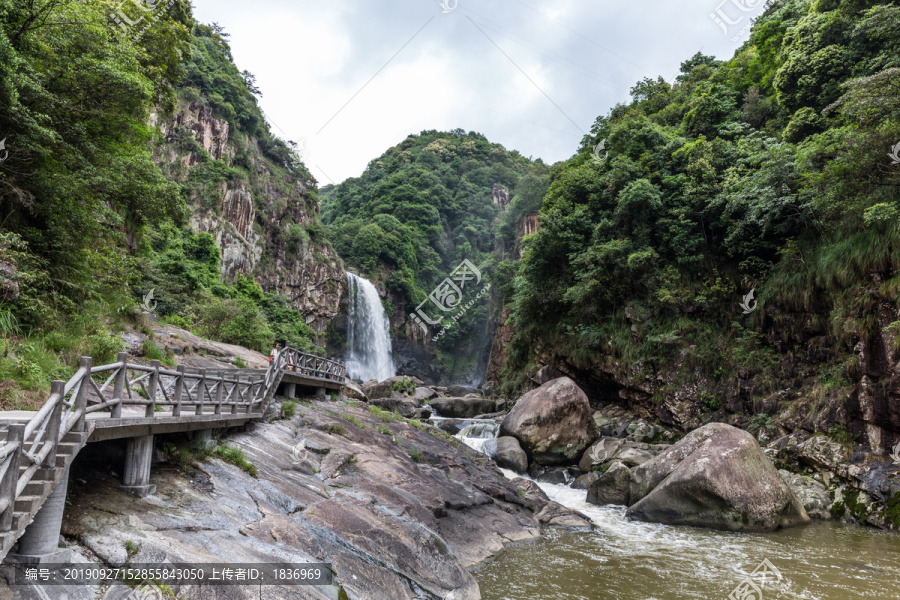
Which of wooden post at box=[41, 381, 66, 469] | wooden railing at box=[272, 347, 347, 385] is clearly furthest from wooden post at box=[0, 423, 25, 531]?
wooden railing at box=[272, 347, 347, 385]

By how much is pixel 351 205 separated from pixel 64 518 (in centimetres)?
6353

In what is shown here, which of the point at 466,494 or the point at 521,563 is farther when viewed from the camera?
the point at 466,494

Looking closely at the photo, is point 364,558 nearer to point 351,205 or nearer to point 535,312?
point 535,312

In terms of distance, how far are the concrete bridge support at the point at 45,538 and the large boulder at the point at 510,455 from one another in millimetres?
13969

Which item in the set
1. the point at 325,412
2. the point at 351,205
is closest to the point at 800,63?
the point at 325,412

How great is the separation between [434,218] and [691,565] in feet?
178

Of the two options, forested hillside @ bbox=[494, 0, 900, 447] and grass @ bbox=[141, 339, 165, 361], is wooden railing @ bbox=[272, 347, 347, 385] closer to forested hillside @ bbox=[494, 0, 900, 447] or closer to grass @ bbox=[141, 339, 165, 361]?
grass @ bbox=[141, 339, 165, 361]

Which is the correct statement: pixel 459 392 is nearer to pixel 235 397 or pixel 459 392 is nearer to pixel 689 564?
pixel 689 564

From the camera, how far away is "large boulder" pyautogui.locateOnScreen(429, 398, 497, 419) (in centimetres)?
2630

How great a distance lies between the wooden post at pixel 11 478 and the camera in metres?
3.49

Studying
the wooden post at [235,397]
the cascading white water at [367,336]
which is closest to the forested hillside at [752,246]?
the wooden post at [235,397]

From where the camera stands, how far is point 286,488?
7.70 metres

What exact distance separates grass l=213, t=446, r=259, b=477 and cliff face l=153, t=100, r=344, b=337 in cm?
2948

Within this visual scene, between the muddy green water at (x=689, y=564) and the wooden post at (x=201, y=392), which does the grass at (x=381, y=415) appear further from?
the wooden post at (x=201, y=392)
